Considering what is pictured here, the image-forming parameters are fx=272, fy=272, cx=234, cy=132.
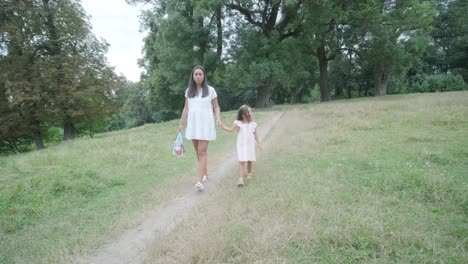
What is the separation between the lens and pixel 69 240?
3.70m

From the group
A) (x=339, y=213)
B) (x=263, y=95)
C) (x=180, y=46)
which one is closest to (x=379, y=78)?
(x=263, y=95)

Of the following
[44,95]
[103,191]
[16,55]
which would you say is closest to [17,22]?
[16,55]

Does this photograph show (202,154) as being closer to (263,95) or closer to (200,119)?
(200,119)

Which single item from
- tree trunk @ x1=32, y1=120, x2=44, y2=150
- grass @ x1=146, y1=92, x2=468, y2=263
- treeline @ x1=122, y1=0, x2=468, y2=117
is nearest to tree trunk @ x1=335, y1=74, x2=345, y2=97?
treeline @ x1=122, y1=0, x2=468, y2=117

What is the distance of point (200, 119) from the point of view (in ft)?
18.0

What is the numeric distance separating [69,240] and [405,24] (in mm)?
29312

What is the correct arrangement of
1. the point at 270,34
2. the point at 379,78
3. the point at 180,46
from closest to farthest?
1. the point at 180,46
2. the point at 270,34
3. the point at 379,78

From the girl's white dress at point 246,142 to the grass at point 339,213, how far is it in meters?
0.56

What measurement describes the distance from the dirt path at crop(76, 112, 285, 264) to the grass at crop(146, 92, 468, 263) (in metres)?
0.23

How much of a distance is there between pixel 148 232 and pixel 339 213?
2699 millimetres

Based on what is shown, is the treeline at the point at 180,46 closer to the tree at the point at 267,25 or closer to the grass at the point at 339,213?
the tree at the point at 267,25

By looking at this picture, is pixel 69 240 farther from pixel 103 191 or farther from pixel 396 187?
pixel 396 187

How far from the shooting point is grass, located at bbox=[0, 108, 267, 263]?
363cm

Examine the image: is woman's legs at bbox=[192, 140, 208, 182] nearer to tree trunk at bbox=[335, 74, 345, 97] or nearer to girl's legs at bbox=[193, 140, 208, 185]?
girl's legs at bbox=[193, 140, 208, 185]
